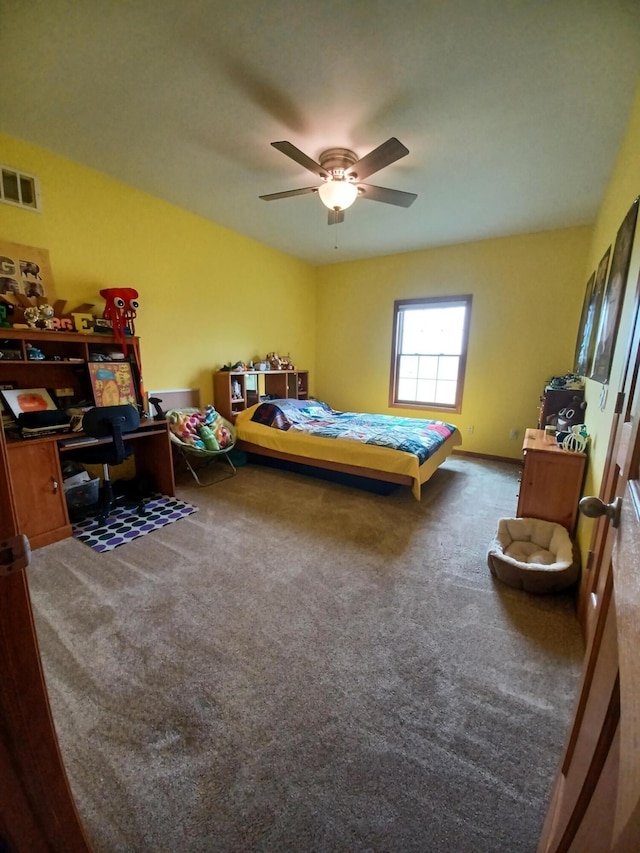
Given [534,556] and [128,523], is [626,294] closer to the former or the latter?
[534,556]

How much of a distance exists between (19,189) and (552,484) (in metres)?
4.27

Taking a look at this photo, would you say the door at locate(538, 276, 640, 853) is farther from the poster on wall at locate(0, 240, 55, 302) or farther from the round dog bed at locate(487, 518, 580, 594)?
the poster on wall at locate(0, 240, 55, 302)

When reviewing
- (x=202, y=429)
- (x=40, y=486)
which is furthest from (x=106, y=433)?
(x=202, y=429)

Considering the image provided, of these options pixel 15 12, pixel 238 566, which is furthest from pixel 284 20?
pixel 238 566

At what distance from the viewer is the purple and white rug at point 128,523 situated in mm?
2379

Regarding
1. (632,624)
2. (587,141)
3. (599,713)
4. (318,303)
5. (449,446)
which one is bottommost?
(449,446)

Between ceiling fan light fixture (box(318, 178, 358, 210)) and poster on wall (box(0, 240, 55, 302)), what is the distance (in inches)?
86.3

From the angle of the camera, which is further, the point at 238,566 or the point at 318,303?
the point at 318,303

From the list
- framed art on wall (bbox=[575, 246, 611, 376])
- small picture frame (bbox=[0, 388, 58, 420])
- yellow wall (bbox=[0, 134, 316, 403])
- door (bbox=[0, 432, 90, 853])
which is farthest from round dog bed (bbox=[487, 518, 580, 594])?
yellow wall (bbox=[0, 134, 316, 403])

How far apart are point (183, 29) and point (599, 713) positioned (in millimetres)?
2802

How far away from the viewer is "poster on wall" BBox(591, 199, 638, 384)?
5.76 feet

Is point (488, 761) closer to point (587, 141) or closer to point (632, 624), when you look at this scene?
point (632, 624)

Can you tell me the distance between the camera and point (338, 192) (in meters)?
2.35

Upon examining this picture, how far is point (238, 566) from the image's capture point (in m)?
2.11
